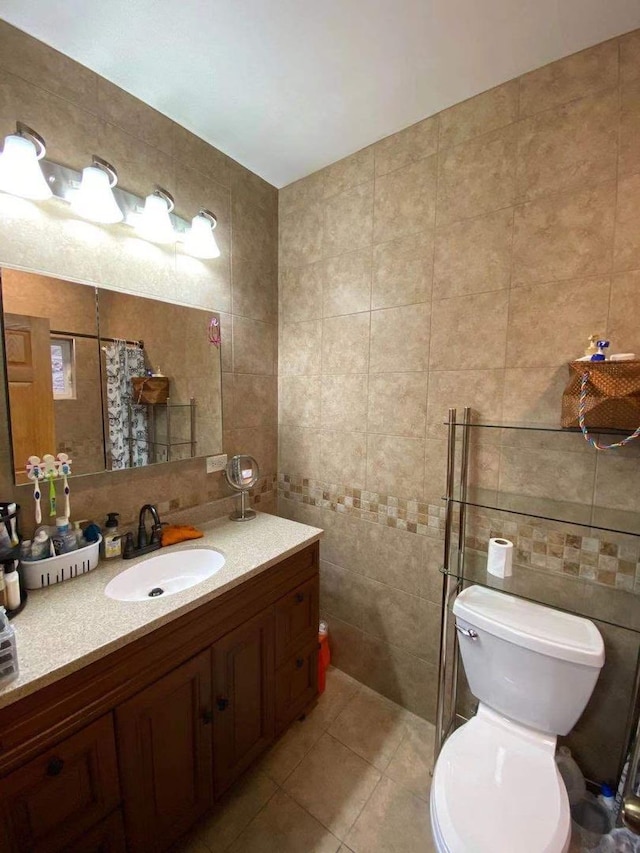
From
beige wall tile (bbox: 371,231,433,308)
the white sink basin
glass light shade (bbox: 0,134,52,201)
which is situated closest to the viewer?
glass light shade (bbox: 0,134,52,201)

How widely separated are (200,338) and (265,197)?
0.89 m

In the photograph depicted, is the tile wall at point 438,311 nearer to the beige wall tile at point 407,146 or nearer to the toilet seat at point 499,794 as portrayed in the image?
the beige wall tile at point 407,146

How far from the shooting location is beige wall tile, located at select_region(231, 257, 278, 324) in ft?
5.76

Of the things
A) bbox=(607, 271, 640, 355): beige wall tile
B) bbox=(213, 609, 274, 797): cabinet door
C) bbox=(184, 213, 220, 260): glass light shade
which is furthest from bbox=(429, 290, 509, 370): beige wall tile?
bbox=(213, 609, 274, 797): cabinet door

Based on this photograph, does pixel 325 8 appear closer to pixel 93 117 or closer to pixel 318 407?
pixel 93 117

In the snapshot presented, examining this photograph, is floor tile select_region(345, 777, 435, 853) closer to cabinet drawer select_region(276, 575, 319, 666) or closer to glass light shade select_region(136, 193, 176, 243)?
cabinet drawer select_region(276, 575, 319, 666)

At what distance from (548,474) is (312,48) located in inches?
65.3

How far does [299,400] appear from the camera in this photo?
6.36 feet

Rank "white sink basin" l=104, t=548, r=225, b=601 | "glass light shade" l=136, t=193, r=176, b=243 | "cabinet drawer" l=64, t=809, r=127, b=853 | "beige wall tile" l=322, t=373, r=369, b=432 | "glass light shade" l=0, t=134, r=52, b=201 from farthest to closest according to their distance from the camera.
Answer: "beige wall tile" l=322, t=373, r=369, b=432 → "glass light shade" l=136, t=193, r=176, b=243 → "white sink basin" l=104, t=548, r=225, b=601 → "glass light shade" l=0, t=134, r=52, b=201 → "cabinet drawer" l=64, t=809, r=127, b=853

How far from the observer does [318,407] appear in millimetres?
1859

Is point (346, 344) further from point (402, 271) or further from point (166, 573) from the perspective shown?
point (166, 573)

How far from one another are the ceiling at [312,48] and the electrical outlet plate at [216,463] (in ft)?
4.73

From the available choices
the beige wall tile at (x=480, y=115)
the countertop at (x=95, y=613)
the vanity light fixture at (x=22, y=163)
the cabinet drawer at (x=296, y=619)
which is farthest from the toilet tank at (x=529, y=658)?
the vanity light fixture at (x=22, y=163)

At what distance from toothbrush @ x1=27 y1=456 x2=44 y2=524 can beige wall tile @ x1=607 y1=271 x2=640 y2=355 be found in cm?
189
